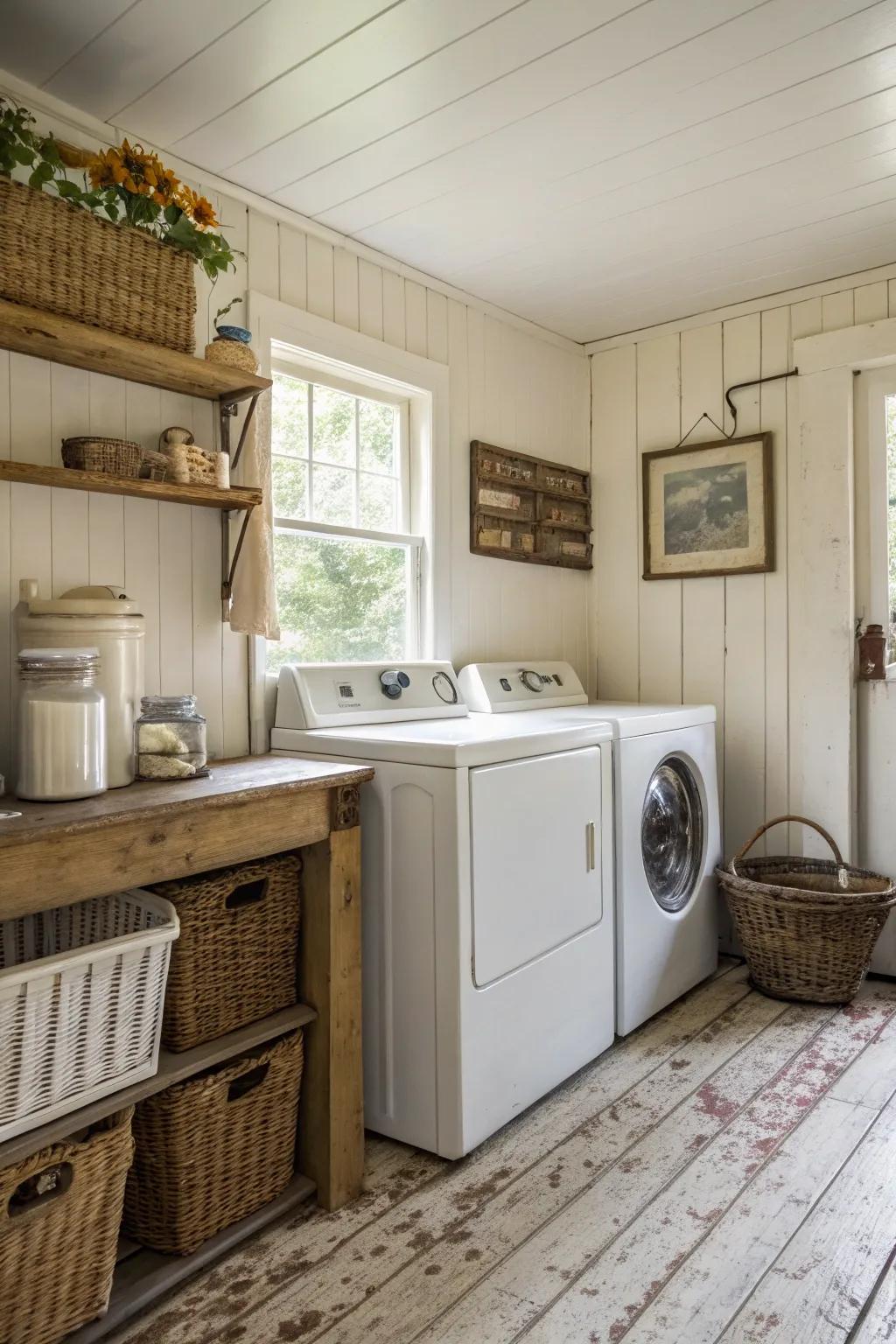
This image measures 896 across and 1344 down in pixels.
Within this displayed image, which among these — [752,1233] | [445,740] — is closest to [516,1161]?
[752,1233]

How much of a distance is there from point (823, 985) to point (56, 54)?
3.04m

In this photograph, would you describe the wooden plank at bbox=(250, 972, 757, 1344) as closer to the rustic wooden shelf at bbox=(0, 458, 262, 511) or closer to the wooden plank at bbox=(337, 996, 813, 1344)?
the wooden plank at bbox=(337, 996, 813, 1344)

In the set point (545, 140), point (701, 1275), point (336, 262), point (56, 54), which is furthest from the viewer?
point (336, 262)

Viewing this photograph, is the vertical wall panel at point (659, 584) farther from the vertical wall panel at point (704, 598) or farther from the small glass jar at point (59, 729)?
the small glass jar at point (59, 729)

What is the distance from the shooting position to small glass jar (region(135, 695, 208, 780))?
1.77m

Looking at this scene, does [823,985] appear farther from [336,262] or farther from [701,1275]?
[336,262]

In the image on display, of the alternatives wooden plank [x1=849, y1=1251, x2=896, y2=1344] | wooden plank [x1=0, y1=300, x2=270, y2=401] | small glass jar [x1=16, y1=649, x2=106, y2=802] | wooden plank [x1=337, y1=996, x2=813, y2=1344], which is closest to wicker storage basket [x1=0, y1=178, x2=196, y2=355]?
wooden plank [x1=0, y1=300, x2=270, y2=401]

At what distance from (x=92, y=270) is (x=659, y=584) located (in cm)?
233

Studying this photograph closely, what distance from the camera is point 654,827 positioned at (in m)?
2.71

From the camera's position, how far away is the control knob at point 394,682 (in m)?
2.56

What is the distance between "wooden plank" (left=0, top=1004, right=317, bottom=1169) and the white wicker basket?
2 cm

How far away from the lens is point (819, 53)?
5.97ft

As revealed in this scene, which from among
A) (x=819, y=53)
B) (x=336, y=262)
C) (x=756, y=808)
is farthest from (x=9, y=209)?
(x=756, y=808)

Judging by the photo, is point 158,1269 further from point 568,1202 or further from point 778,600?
point 778,600
